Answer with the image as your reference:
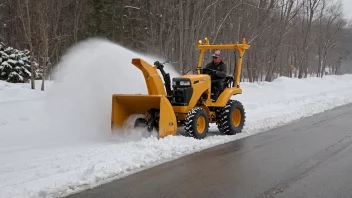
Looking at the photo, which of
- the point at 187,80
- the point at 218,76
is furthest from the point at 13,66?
the point at 187,80

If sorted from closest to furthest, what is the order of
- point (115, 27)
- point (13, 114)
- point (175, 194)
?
point (175, 194) → point (13, 114) → point (115, 27)

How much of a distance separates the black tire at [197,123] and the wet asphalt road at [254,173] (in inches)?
24.6

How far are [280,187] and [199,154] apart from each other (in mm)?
2255

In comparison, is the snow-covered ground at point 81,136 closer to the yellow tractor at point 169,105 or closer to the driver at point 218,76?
the yellow tractor at point 169,105

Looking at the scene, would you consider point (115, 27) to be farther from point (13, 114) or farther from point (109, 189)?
point (109, 189)

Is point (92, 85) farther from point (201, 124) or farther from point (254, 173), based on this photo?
point (254, 173)

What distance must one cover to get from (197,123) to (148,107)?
1.16m

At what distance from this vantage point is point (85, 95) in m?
9.12

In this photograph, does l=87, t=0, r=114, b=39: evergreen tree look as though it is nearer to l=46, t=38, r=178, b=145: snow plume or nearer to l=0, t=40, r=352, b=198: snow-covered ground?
l=0, t=40, r=352, b=198: snow-covered ground

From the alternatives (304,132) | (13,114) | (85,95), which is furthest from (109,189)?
(13,114)

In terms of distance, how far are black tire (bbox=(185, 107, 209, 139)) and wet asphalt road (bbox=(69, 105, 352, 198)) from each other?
2.05 ft

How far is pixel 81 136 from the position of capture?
29.2 ft

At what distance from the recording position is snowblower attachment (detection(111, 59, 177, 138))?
314 inches

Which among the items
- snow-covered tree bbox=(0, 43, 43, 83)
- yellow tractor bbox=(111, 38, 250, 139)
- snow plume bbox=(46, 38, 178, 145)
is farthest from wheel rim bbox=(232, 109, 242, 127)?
snow-covered tree bbox=(0, 43, 43, 83)
